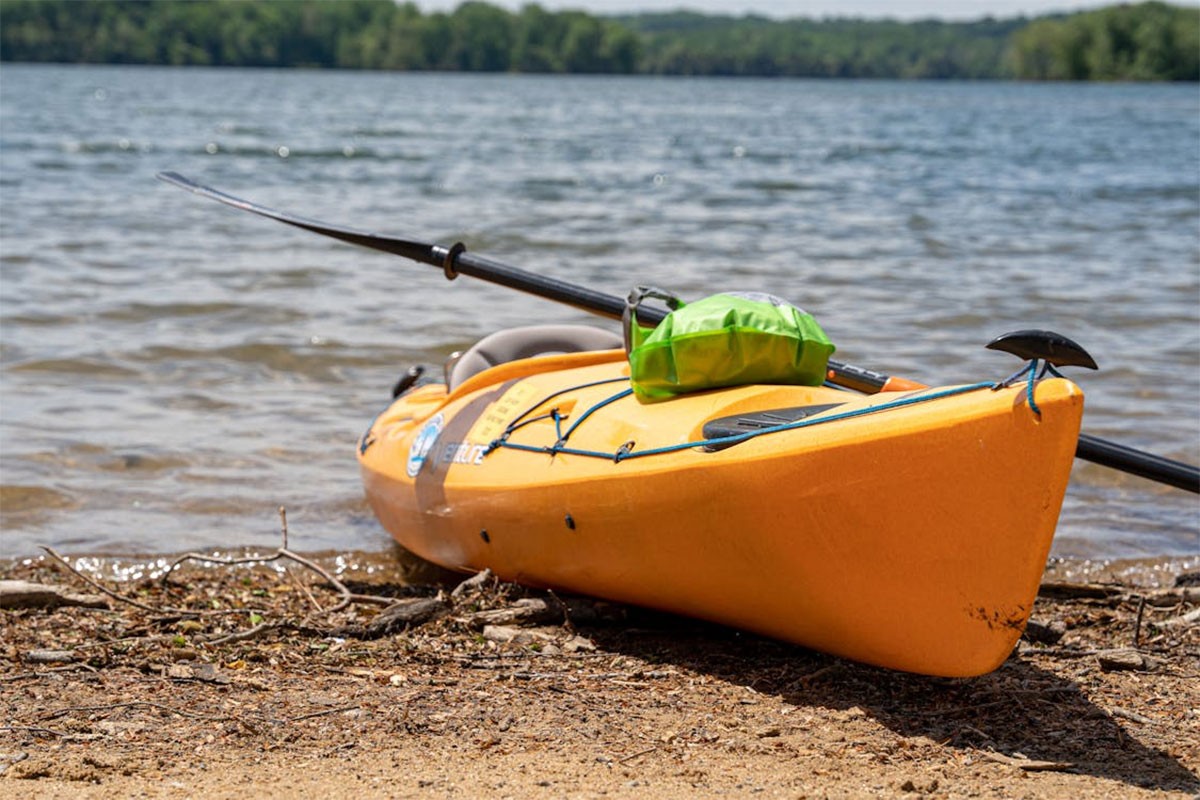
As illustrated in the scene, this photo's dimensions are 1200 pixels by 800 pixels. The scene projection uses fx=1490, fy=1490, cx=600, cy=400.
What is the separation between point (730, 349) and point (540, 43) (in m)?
110

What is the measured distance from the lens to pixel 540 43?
363 ft

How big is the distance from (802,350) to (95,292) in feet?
23.9

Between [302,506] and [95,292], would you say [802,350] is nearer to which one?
[302,506]

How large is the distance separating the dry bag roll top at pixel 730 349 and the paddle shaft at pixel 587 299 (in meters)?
0.32

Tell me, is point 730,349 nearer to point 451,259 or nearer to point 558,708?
point 558,708

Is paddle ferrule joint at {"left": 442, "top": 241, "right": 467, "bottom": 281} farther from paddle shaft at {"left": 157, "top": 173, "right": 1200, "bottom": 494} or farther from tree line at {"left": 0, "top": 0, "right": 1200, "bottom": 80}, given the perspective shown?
tree line at {"left": 0, "top": 0, "right": 1200, "bottom": 80}

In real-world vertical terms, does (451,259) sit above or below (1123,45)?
below

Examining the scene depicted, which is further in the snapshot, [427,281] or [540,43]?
[540,43]

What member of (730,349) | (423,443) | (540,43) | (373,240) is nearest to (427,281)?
(373,240)

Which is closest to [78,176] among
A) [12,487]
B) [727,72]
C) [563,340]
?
[12,487]

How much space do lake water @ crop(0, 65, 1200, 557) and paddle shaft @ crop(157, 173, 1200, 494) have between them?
3.38 feet

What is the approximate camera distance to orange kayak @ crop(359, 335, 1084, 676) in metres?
3.06

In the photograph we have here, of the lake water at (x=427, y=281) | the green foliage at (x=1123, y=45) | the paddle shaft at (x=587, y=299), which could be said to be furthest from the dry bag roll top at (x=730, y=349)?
the green foliage at (x=1123, y=45)

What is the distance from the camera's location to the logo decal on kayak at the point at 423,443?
186 inches
